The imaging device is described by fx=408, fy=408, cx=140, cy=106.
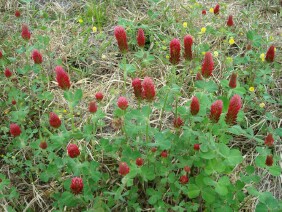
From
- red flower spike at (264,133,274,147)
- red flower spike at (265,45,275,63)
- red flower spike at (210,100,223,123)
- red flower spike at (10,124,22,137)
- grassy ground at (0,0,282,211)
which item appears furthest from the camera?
red flower spike at (265,45,275,63)

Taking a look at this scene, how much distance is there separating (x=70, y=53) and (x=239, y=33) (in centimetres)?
157

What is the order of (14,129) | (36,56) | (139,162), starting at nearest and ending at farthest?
(139,162) < (14,129) < (36,56)

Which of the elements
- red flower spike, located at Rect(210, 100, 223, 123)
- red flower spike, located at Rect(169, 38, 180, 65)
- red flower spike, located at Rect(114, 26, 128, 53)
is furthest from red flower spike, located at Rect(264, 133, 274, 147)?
red flower spike, located at Rect(114, 26, 128, 53)

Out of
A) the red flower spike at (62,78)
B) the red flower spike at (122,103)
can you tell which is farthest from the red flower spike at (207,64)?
the red flower spike at (62,78)

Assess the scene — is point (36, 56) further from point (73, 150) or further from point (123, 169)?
point (123, 169)

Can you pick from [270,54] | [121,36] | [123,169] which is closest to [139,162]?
[123,169]

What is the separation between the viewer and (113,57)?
3670 millimetres

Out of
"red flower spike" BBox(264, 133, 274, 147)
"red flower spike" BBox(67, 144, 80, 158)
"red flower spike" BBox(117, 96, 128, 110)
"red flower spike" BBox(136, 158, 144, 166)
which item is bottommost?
"red flower spike" BBox(264, 133, 274, 147)

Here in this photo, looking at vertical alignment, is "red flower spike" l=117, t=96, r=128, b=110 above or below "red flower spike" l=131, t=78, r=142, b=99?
below

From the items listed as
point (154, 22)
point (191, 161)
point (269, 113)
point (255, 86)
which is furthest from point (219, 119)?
point (154, 22)

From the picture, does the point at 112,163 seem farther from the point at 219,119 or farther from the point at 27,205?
A: the point at 219,119

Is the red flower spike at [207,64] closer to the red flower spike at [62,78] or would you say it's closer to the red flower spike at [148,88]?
the red flower spike at [148,88]

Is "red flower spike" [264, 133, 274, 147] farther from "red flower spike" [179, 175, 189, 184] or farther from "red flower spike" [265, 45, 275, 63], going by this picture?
"red flower spike" [265, 45, 275, 63]

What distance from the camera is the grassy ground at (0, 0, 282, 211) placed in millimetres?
2730
